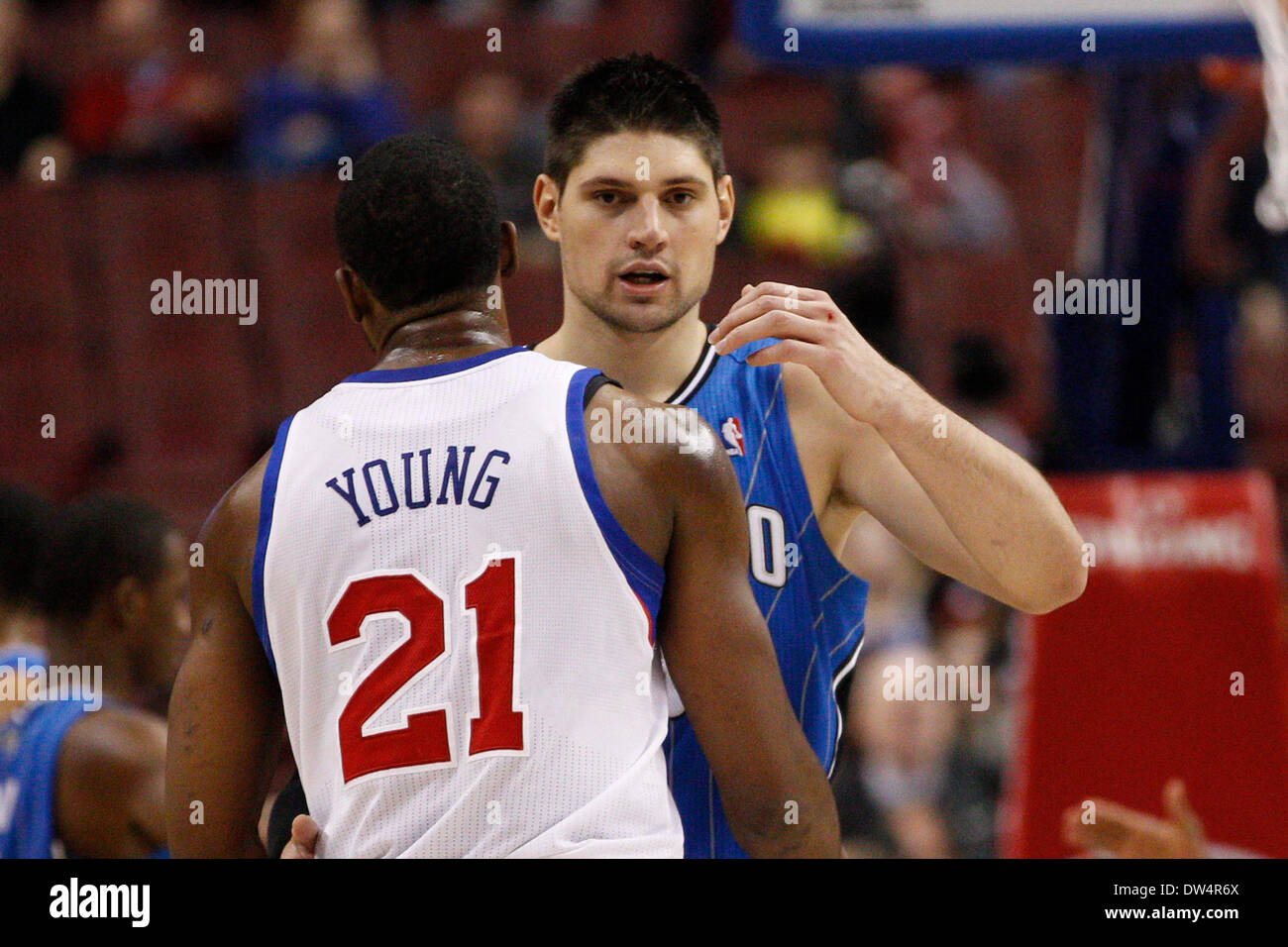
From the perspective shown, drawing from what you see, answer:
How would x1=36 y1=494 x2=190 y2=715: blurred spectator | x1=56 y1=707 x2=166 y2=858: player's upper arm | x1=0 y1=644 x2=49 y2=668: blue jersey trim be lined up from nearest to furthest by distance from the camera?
x1=56 y1=707 x2=166 y2=858: player's upper arm, x1=36 y1=494 x2=190 y2=715: blurred spectator, x1=0 y1=644 x2=49 y2=668: blue jersey trim

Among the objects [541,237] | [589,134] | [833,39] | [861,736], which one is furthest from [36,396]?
[589,134]

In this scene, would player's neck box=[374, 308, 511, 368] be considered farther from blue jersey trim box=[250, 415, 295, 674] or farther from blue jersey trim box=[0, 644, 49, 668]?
blue jersey trim box=[0, 644, 49, 668]

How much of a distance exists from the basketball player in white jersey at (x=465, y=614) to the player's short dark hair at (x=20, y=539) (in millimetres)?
1983

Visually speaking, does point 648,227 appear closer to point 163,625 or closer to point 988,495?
point 988,495

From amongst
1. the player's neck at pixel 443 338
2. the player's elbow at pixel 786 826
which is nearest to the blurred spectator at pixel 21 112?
the player's neck at pixel 443 338

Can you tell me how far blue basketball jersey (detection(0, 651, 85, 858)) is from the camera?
3.99 meters

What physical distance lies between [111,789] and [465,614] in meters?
1.76

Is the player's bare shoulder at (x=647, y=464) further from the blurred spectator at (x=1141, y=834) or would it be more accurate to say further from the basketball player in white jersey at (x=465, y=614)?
the blurred spectator at (x=1141, y=834)

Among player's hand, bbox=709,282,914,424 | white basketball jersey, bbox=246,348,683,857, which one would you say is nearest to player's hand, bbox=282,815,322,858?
white basketball jersey, bbox=246,348,683,857

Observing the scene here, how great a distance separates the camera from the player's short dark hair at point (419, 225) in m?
2.79

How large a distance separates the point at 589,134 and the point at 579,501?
1.20 metres

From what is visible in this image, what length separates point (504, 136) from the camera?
901 centimetres

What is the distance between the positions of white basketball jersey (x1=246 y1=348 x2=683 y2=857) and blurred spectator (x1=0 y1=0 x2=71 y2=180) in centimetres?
742

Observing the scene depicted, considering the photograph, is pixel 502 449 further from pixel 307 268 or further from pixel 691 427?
pixel 307 268
